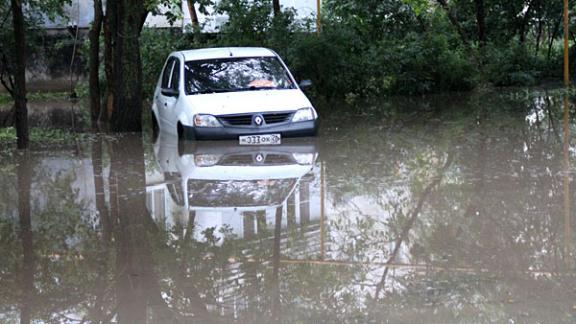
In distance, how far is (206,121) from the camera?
46.7 feet

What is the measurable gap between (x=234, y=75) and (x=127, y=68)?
218 centimetres

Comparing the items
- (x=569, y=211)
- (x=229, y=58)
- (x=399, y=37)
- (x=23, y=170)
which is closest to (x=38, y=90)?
(x=399, y=37)

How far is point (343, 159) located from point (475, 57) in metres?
14.4

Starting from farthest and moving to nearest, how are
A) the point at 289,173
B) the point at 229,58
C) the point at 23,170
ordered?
the point at 229,58
the point at 23,170
the point at 289,173

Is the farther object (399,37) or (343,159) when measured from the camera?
(399,37)

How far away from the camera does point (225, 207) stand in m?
9.12

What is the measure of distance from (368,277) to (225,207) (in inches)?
112

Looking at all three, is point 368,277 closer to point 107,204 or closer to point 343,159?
point 107,204

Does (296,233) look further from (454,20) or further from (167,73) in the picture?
(454,20)

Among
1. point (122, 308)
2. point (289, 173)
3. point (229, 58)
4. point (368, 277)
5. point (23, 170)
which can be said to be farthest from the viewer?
point (229, 58)

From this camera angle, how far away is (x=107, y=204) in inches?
378

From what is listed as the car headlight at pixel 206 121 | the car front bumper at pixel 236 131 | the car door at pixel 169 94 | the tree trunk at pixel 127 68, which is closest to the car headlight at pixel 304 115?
the car front bumper at pixel 236 131

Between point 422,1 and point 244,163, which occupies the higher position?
point 422,1

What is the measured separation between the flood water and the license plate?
232 mm
